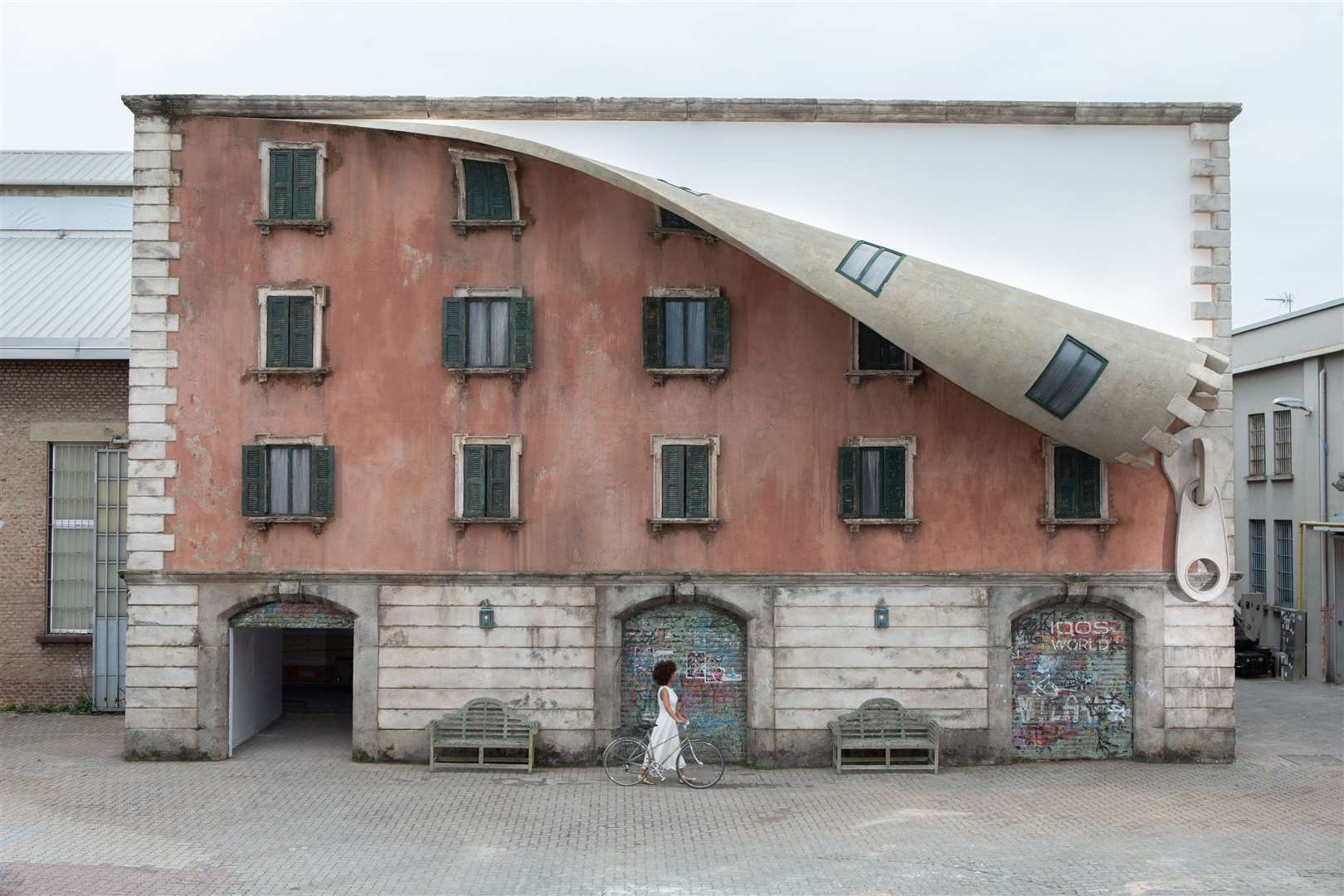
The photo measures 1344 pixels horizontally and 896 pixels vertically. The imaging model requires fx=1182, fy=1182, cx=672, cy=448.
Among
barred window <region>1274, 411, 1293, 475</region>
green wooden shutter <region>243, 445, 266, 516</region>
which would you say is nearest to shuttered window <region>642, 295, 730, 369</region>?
green wooden shutter <region>243, 445, 266, 516</region>

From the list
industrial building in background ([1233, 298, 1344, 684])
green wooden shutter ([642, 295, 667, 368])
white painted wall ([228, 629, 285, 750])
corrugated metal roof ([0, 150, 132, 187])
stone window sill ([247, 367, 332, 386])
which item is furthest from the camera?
corrugated metal roof ([0, 150, 132, 187])

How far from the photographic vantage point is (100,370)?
2506 cm

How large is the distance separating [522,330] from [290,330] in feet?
13.2

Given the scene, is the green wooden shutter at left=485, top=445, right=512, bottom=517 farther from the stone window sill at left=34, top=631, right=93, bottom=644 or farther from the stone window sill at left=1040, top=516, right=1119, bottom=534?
the stone window sill at left=34, top=631, right=93, bottom=644

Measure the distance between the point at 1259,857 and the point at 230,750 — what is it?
53.9 feet

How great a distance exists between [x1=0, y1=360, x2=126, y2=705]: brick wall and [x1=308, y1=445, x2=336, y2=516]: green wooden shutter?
23.2 feet

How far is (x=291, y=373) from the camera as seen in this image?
803 inches

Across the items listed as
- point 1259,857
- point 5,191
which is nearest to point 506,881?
point 1259,857

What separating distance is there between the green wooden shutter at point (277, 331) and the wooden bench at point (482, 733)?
6.75m

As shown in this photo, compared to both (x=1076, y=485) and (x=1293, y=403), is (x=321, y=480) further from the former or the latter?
(x=1293, y=403)

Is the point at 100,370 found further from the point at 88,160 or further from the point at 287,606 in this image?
the point at 88,160

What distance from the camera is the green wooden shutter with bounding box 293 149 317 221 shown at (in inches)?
806

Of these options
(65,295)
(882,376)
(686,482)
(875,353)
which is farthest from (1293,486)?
(65,295)

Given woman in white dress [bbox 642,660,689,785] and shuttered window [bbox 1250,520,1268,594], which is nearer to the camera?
woman in white dress [bbox 642,660,689,785]
